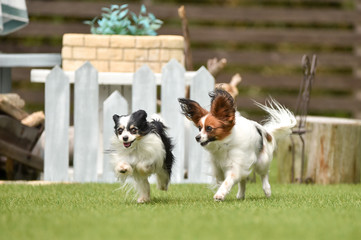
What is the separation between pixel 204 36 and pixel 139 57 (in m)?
4.28

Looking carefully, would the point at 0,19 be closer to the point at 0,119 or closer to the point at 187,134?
the point at 0,119

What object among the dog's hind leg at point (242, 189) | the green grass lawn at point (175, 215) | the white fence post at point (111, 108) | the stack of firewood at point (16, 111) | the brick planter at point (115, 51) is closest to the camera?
the green grass lawn at point (175, 215)

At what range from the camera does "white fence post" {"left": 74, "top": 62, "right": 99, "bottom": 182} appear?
256 inches

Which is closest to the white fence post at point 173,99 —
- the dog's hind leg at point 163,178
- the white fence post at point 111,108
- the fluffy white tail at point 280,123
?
the white fence post at point 111,108

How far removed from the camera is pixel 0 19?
626cm

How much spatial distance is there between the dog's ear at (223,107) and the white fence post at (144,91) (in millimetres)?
1572

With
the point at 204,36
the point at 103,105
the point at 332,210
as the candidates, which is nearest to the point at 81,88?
the point at 103,105

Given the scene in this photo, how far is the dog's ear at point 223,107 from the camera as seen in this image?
194 inches

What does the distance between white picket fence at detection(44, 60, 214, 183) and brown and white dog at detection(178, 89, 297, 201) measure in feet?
3.97

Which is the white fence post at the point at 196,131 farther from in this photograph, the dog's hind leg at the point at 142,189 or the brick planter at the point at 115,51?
the dog's hind leg at the point at 142,189

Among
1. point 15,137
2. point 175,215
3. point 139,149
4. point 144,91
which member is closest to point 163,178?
point 139,149

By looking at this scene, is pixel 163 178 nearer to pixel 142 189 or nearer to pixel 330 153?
pixel 142 189

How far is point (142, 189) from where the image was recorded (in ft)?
16.6

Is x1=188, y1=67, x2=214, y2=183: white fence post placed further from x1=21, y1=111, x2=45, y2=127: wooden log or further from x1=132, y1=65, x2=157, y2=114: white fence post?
x1=21, y1=111, x2=45, y2=127: wooden log
